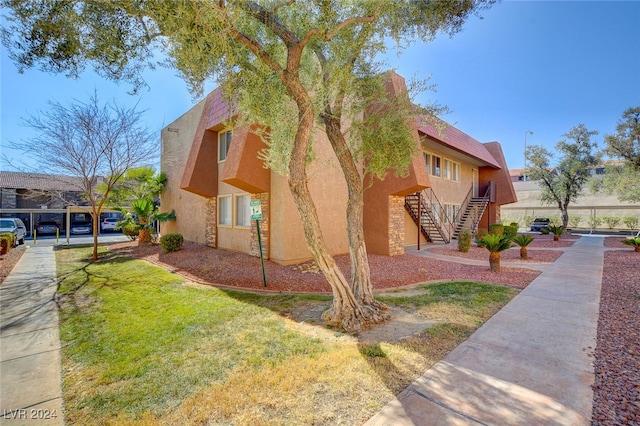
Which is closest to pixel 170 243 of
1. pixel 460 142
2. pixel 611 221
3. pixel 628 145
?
pixel 460 142

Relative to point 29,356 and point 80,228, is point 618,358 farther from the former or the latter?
point 80,228

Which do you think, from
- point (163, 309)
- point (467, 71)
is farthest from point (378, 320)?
point (467, 71)

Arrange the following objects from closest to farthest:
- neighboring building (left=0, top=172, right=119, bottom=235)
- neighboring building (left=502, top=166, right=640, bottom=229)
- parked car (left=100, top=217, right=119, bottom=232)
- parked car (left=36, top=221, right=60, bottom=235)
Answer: neighboring building (left=0, top=172, right=119, bottom=235) < parked car (left=36, top=221, right=60, bottom=235) < parked car (left=100, top=217, right=119, bottom=232) < neighboring building (left=502, top=166, right=640, bottom=229)

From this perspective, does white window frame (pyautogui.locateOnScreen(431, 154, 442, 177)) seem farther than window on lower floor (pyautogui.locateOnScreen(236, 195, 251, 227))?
Yes

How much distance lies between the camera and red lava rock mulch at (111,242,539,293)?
828 centimetres

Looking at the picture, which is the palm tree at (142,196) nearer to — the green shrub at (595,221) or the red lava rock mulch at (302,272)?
the red lava rock mulch at (302,272)

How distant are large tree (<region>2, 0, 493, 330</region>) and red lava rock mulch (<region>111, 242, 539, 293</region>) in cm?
309

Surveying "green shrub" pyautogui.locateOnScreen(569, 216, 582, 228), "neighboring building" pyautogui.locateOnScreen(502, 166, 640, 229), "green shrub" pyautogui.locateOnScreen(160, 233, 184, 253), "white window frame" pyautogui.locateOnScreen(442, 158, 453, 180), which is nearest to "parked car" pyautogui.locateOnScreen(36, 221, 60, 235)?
→ "green shrub" pyautogui.locateOnScreen(160, 233, 184, 253)

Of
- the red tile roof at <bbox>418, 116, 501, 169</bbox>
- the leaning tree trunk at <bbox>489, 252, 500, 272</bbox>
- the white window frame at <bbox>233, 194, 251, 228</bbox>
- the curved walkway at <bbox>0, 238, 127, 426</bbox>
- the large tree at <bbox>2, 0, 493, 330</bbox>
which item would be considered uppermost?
the red tile roof at <bbox>418, 116, 501, 169</bbox>

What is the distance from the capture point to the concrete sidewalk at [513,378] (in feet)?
9.27

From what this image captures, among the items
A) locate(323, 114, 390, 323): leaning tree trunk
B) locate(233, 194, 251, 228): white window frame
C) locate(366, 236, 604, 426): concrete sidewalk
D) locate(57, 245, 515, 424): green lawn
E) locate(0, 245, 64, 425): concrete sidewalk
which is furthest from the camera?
locate(233, 194, 251, 228): white window frame

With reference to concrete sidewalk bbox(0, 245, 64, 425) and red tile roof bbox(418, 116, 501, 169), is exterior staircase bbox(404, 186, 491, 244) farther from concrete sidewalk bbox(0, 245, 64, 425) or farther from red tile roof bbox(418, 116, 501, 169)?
concrete sidewalk bbox(0, 245, 64, 425)

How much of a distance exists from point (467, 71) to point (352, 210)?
282 inches

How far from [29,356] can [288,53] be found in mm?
5983
